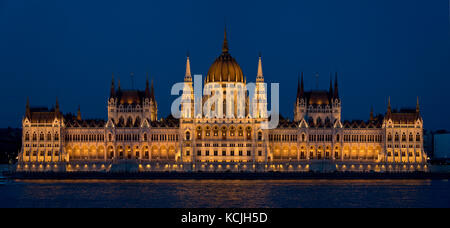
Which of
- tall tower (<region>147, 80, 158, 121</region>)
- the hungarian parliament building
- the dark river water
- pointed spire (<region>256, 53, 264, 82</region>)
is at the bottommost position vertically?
the dark river water

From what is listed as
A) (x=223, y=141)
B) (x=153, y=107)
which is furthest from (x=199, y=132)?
(x=153, y=107)

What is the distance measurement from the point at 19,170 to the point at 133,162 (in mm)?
19686

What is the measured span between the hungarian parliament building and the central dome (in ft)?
0.59

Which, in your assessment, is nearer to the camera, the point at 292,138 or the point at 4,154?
the point at 292,138

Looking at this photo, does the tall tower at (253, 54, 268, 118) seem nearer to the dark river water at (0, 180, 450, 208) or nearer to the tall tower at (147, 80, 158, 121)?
the dark river water at (0, 180, 450, 208)

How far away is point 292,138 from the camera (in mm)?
138000

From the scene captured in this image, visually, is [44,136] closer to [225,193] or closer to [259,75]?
[259,75]

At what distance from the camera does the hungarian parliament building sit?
134375 millimetres

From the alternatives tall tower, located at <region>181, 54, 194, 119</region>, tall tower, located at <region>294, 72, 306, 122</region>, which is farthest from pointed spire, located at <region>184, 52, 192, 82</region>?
tall tower, located at <region>294, 72, 306, 122</region>

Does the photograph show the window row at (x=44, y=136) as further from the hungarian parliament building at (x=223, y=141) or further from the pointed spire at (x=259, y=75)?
the pointed spire at (x=259, y=75)

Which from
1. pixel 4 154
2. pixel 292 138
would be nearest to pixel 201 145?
pixel 292 138

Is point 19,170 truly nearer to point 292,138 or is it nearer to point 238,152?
point 238,152

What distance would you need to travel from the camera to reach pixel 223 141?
441 ft

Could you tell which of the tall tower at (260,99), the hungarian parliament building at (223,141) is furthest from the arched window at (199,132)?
the tall tower at (260,99)
